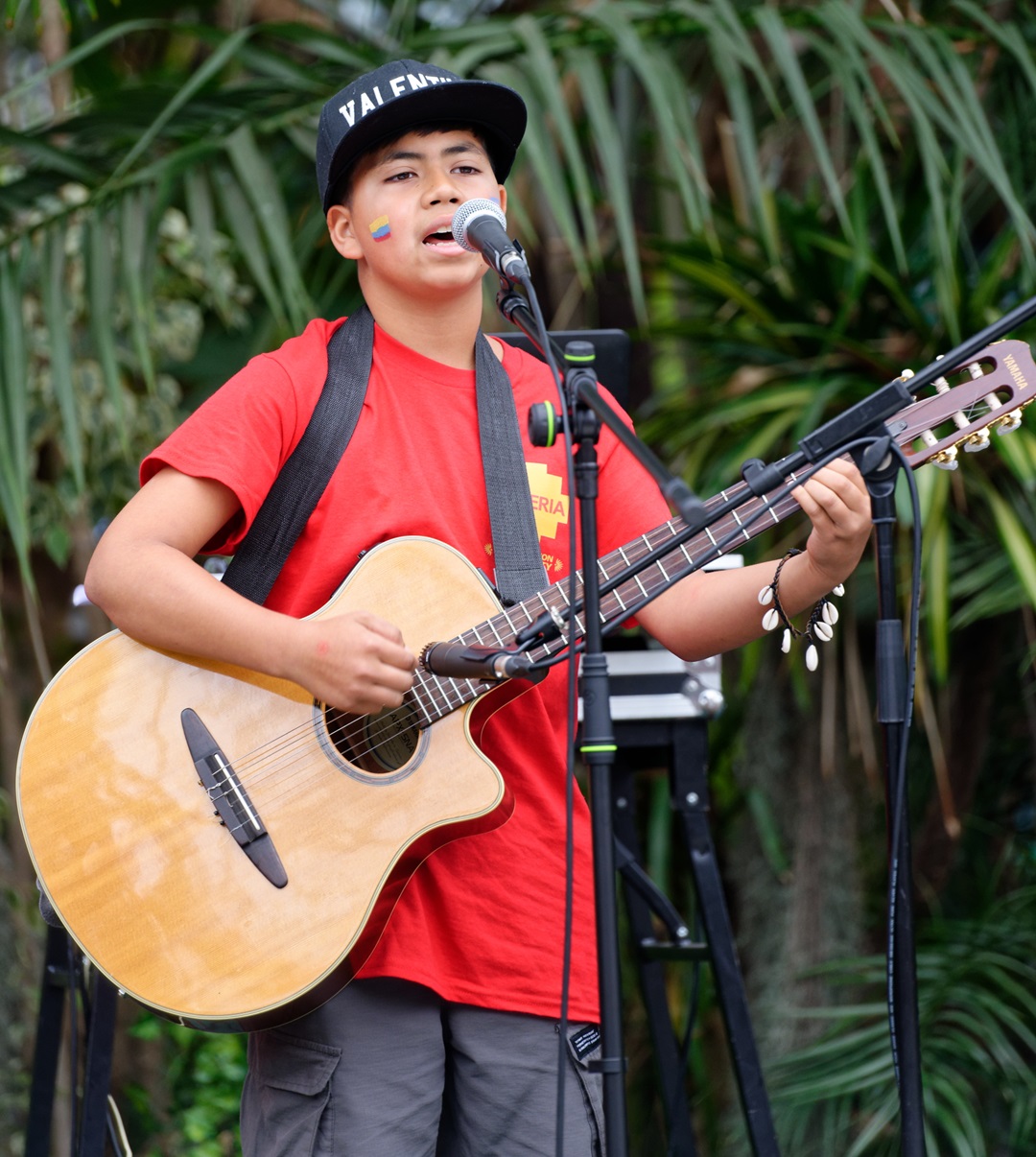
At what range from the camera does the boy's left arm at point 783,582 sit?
1.60 metres

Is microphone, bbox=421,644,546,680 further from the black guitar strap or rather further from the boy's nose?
the boy's nose

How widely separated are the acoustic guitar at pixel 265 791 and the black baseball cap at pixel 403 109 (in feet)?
1.99

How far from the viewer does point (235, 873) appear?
177 cm

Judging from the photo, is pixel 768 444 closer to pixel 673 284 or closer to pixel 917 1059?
pixel 673 284

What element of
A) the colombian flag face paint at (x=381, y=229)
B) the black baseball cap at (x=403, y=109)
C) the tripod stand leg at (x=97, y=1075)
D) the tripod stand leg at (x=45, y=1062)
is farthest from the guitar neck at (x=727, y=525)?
the tripod stand leg at (x=45, y=1062)

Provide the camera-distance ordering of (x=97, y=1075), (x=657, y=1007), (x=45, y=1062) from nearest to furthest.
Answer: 1. (x=97, y=1075)
2. (x=45, y=1062)
3. (x=657, y=1007)

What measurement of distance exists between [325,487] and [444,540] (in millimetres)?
182

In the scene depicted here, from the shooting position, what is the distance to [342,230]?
2061 mm

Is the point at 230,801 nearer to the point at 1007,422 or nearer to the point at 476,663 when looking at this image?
the point at 476,663

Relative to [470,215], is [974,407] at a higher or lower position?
lower

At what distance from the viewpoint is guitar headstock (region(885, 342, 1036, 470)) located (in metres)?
1.60

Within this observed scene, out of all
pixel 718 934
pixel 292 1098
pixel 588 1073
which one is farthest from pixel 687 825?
pixel 292 1098

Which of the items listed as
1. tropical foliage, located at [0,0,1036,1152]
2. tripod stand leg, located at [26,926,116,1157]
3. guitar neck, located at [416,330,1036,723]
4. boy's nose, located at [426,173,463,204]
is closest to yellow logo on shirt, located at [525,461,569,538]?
guitar neck, located at [416,330,1036,723]

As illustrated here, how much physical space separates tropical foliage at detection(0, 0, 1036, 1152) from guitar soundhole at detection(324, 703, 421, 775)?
1.33m
